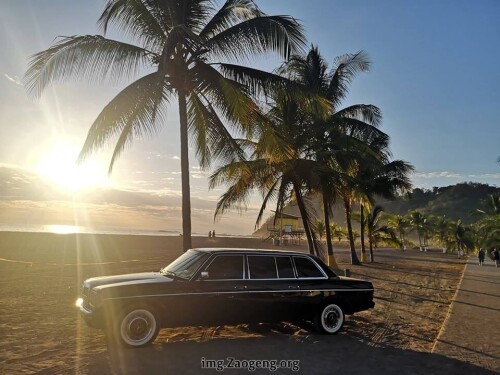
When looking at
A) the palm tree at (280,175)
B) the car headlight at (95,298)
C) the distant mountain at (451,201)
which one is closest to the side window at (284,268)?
the car headlight at (95,298)

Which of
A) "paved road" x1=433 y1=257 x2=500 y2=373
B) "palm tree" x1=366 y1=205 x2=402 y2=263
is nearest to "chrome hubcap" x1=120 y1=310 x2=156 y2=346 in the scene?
"paved road" x1=433 y1=257 x2=500 y2=373

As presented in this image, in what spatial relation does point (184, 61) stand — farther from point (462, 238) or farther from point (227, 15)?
point (462, 238)

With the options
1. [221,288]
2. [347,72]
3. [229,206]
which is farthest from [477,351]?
[347,72]

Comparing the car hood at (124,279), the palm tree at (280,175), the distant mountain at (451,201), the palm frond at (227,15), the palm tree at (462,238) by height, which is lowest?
the car hood at (124,279)

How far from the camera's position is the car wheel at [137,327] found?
21.6 ft

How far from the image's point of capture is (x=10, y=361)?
592 centimetres

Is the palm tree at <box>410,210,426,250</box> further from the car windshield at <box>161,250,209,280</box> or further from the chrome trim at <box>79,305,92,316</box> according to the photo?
the chrome trim at <box>79,305,92,316</box>

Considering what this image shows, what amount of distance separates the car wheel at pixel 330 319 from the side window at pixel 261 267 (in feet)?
3.95

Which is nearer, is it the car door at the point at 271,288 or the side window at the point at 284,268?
the car door at the point at 271,288

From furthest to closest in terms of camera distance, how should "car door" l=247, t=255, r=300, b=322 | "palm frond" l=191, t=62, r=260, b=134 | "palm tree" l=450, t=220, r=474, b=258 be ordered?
"palm tree" l=450, t=220, r=474, b=258, "palm frond" l=191, t=62, r=260, b=134, "car door" l=247, t=255, r=300, b=322

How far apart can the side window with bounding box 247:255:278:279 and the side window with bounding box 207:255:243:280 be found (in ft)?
0.67

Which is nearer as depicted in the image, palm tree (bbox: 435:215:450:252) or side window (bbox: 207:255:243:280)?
side window (bbox: 207:255:243:280)

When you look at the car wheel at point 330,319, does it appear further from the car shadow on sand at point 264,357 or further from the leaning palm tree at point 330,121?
the leaning palm tree at point 330,121

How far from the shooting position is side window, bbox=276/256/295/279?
8102 mm
